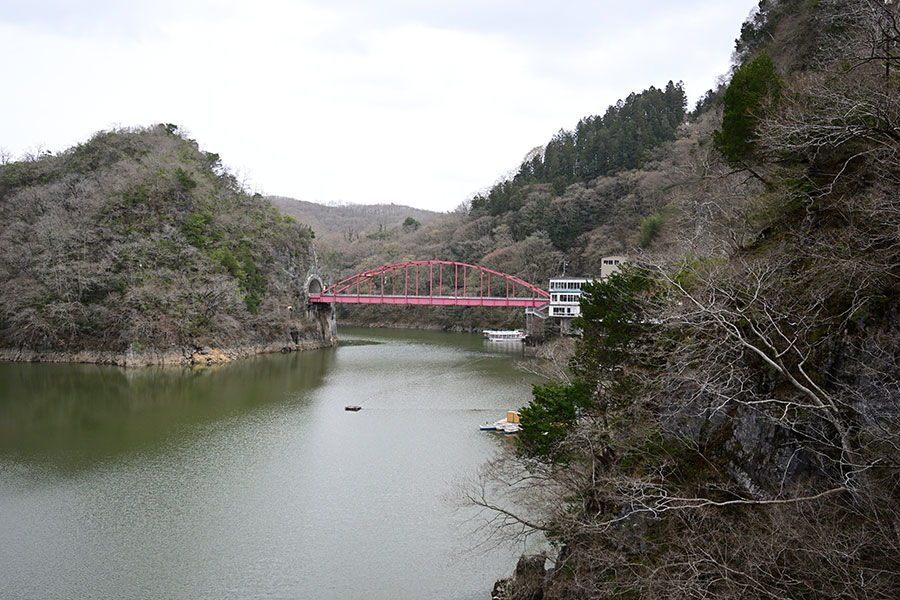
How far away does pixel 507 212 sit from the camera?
52.2 m

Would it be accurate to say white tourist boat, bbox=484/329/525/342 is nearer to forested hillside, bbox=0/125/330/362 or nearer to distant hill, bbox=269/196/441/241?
forested hillside, bbox=0/125/330/362

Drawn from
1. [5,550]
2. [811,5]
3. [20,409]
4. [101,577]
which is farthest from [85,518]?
[811,5]

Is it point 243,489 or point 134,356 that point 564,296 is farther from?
point 243,489

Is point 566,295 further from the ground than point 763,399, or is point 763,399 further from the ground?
point 566,295

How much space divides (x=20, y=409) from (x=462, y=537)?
16.6 meters

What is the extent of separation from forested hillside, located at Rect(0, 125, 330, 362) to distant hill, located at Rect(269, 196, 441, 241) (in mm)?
53918

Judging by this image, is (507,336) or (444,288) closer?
(507,336)

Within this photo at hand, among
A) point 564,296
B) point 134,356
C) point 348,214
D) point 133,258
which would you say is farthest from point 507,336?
point 348,214

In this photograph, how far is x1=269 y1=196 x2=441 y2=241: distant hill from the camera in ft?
324

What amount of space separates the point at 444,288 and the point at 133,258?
26670mm

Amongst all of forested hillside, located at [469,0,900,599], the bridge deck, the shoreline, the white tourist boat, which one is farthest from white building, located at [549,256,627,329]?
forested hillside, located at [469,0,900,599]

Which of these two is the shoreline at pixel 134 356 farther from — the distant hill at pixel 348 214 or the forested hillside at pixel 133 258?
the distant hill at pixel 348 214

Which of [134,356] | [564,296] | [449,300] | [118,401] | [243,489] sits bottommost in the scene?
[243,489]

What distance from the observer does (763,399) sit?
21.0 ft
